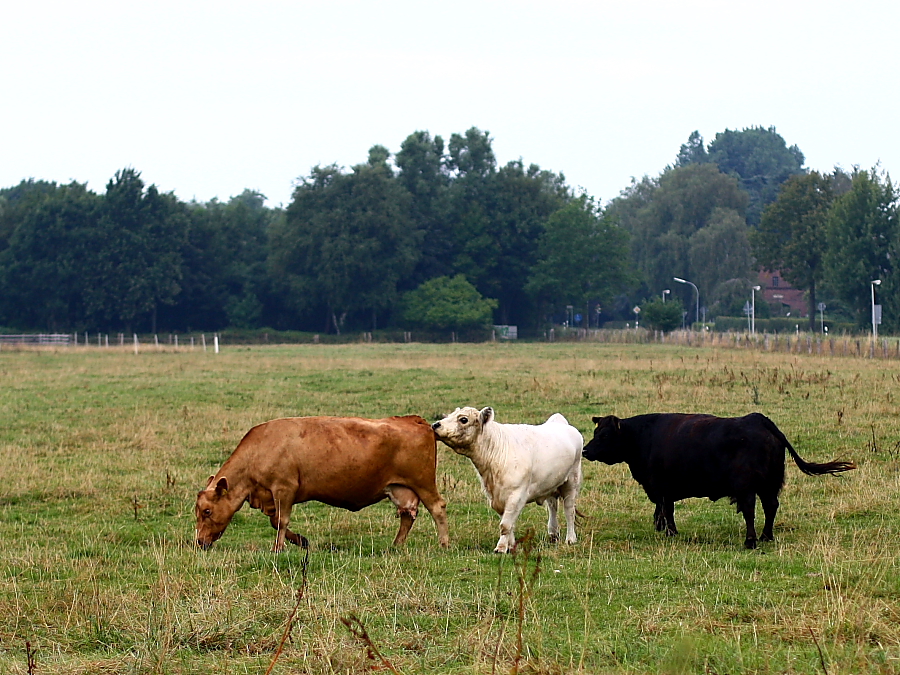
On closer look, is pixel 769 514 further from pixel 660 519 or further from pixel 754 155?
pixel 754 155

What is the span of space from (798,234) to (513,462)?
3580 inches

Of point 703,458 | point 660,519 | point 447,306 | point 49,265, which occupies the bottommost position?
point 660,519

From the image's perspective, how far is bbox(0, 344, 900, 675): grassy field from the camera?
21.2ft

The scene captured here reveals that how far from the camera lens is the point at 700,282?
110938 mm

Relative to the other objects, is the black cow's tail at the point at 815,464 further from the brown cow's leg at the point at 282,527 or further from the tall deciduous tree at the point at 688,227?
the tall deciduous tree at the point at 688,227

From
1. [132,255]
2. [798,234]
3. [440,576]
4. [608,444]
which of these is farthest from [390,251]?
[440,576]

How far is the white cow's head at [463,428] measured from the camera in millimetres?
10781

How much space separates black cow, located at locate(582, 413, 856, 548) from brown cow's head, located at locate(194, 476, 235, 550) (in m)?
4.00

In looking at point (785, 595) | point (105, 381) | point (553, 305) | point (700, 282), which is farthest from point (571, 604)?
point (700, 282)

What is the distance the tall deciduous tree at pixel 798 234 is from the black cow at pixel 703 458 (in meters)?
86.8

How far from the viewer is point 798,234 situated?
95.8 m

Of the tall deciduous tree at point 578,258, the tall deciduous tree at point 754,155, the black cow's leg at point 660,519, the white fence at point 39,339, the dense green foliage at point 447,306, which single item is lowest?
the black cow's leg at point 660,519

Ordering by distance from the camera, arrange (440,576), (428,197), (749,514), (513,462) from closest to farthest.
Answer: (440,576)
(749,514)
(513,462)
(428,197)

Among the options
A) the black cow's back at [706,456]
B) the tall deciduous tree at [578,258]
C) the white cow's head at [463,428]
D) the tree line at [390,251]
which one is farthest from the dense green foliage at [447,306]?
the white cow's head at [463,428]
